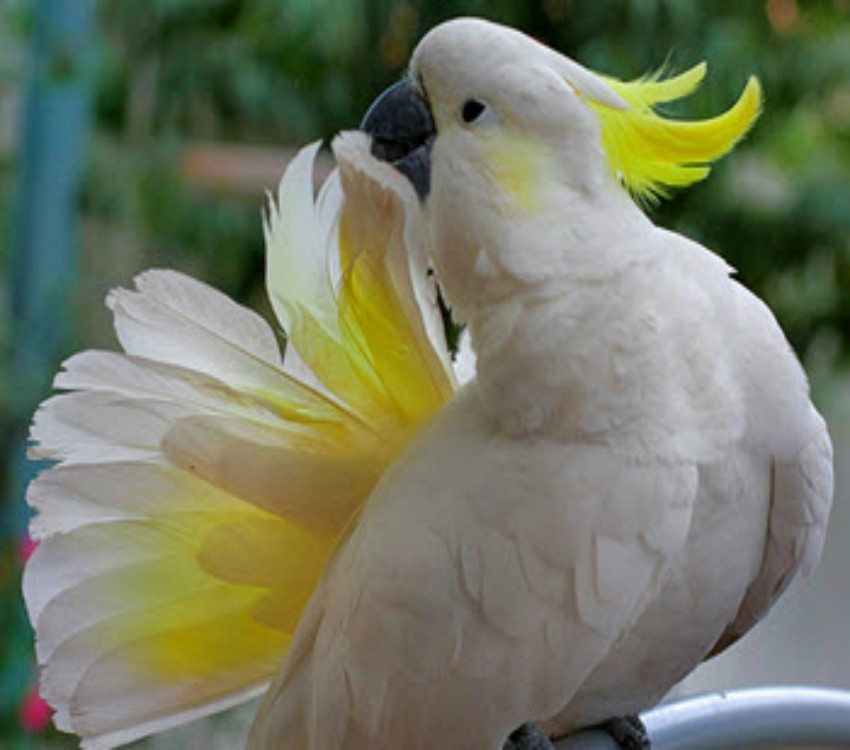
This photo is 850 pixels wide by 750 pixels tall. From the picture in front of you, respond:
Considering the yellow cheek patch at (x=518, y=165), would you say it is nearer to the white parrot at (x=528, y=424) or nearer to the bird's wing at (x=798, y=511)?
the white parrot at (x=528, y=424)

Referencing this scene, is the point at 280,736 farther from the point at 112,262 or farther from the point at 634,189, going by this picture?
the point at 112,262

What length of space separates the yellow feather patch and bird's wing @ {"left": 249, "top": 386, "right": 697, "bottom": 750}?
0.51ft

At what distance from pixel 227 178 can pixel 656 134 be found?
1.14 m

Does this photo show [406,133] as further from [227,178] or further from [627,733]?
[227,178]

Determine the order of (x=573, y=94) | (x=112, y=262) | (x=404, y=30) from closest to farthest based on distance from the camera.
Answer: (x=573, y=94), (x=404, y=30), (x=112, y=262)

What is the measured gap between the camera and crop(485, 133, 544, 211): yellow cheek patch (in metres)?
0.71

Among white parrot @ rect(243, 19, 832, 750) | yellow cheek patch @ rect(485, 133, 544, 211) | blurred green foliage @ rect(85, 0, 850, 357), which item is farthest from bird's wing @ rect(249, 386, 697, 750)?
blurred green foliage @ rect(85, 0, 850, 357)

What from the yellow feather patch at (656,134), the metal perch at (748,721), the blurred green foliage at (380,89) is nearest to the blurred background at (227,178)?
the blurred green foliage at (380,89)

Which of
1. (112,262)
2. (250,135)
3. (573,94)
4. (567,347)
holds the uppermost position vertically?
(573,94)

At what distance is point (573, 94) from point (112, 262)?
47.9 inches

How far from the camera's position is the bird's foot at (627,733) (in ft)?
2.84

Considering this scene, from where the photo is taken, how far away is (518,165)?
71 centimetres

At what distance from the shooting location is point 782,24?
1.69 metres

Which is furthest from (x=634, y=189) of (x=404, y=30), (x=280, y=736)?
(x=404, y=30)
